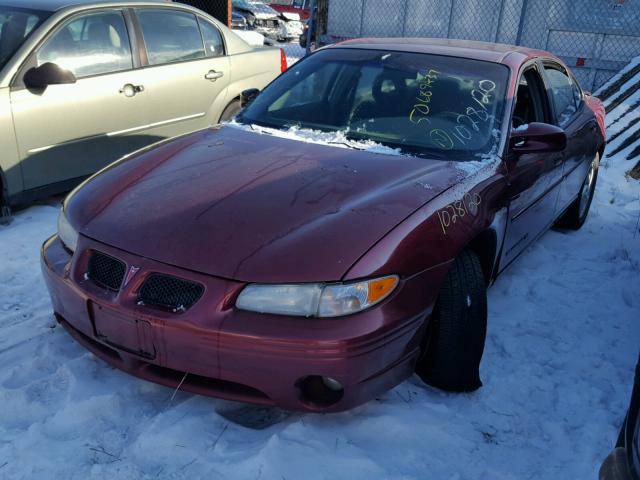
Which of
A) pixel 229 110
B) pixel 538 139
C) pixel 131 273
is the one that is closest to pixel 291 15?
pixel 229 110

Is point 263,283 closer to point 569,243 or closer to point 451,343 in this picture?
point 451,343

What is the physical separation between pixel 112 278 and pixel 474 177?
1740mm

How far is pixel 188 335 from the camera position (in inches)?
92.7

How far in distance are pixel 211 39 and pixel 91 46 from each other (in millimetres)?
1306

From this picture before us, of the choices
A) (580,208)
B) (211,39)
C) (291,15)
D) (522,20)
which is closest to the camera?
(580,208)

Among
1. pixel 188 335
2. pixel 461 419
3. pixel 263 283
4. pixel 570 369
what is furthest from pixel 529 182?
pixel 188 335

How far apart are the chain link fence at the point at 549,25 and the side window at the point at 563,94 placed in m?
5.37

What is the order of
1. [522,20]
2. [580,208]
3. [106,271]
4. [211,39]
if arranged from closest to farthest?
[106,271] < [580,208] < [211,39] < [522,20]

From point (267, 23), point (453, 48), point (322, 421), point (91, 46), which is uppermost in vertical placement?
point (453, 48)

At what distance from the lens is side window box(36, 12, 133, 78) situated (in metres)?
4.77

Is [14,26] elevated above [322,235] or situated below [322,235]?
above

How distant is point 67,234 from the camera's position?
290 centimetres

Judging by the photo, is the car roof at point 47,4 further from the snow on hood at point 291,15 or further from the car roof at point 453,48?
the snow on hood at point 291,15

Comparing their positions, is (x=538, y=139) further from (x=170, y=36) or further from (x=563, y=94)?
(x=170, y=36)
